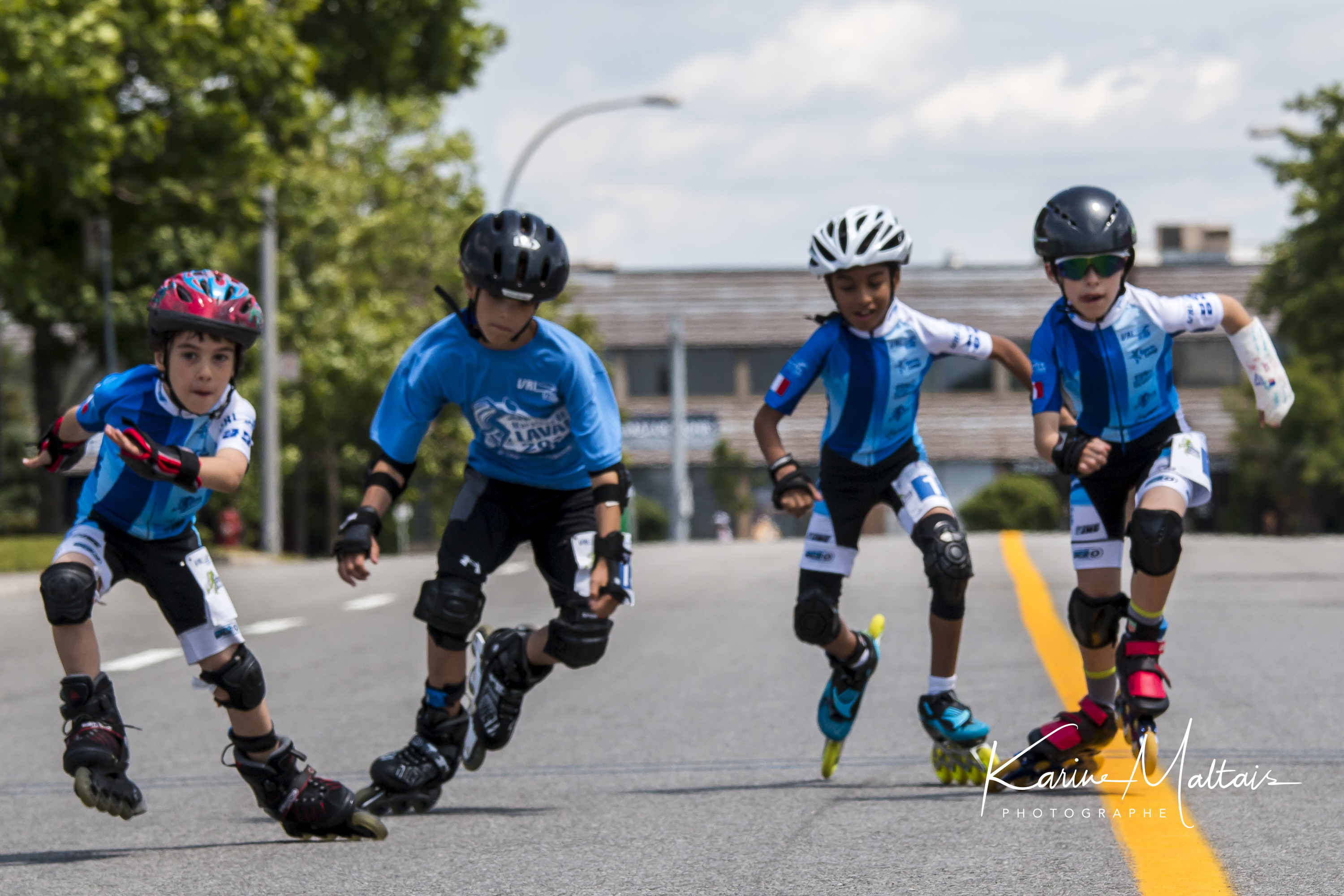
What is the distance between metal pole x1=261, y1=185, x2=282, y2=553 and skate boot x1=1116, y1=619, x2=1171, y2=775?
78.4 ft

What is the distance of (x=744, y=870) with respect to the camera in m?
5.07

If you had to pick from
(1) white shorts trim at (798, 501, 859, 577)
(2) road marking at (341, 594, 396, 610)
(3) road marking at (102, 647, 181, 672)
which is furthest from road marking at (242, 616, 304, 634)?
(1) white shorts trim at (798, 501, 859, 577)

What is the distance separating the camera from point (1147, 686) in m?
5.97

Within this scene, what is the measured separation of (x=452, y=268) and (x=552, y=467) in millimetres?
41175

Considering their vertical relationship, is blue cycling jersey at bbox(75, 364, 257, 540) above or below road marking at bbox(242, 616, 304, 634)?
above

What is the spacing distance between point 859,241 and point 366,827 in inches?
99.3

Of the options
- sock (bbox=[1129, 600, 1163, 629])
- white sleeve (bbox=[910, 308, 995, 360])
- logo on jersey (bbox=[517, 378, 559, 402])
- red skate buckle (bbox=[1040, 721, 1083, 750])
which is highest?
white sleeve (bbox=[910, 308, 995, 360])

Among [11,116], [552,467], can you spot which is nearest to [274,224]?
[11,116]

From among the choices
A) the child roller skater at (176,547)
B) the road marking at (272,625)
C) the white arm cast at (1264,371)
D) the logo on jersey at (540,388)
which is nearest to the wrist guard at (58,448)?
the child roller skater at (176,547)

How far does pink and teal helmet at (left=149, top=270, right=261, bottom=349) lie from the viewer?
5645 millimetres

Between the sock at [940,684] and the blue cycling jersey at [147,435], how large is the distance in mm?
2485

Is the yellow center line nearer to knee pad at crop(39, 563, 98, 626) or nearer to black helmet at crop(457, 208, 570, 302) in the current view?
black helmet at crop(457, 208, 570, 302)

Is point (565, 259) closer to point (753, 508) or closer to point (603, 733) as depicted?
point (603, 733)

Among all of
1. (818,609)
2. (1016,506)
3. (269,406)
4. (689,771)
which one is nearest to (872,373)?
(818,609)
